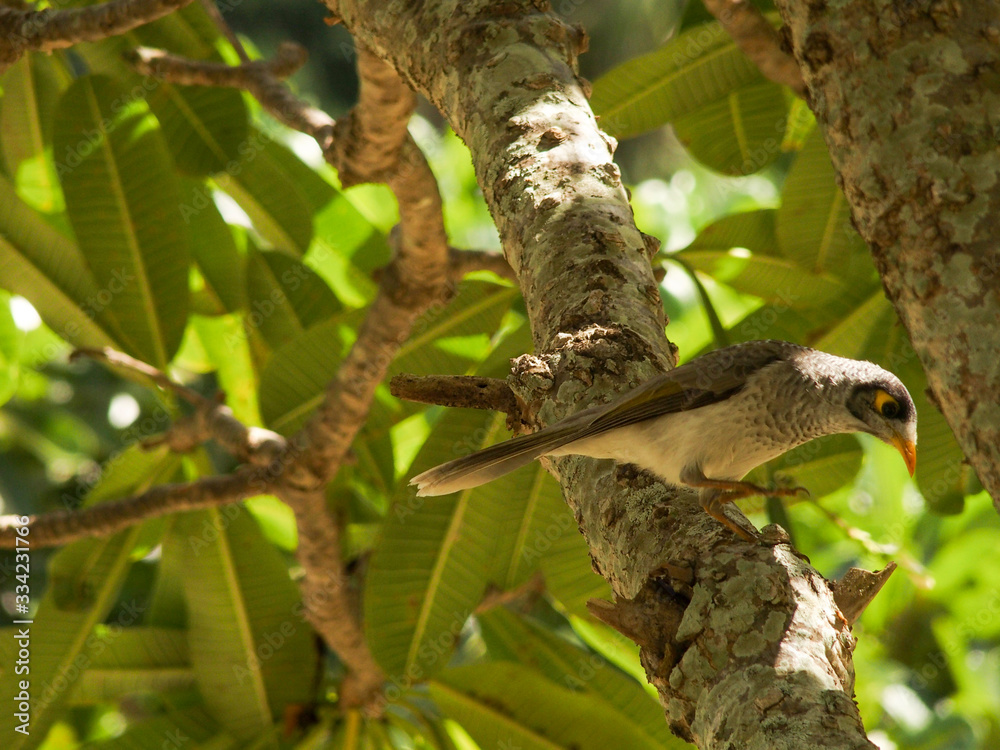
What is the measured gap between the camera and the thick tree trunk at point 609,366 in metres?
0.90

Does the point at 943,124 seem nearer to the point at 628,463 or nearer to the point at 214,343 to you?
the point at 628,463

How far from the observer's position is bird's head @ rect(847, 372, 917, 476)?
1525 millimetres

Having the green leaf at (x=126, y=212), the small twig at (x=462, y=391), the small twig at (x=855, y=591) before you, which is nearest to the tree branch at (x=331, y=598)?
the green leaf at (x=126, y=212)

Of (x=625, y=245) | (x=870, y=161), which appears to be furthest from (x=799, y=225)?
(x=870, y=161)

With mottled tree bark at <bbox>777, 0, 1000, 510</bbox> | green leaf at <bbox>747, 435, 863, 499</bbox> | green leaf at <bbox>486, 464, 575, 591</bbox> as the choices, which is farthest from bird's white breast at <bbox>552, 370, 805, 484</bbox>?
green leaf at <bbox>747, 435, 863, 499</bbox>

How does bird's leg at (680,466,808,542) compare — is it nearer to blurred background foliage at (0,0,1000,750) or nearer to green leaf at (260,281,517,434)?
blurred background foliage at (0,0,1000,750)

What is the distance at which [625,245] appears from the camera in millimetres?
1369

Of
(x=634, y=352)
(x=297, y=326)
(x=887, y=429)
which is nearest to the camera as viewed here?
(x=634, y=352)

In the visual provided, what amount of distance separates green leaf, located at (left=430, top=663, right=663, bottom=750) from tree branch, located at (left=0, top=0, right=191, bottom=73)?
1936 mm

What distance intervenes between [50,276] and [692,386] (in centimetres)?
204

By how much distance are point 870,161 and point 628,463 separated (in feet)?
1.84

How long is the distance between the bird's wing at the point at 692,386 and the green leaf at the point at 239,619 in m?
1.70

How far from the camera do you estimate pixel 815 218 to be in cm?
257

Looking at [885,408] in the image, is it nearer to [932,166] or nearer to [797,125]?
[932,166]
